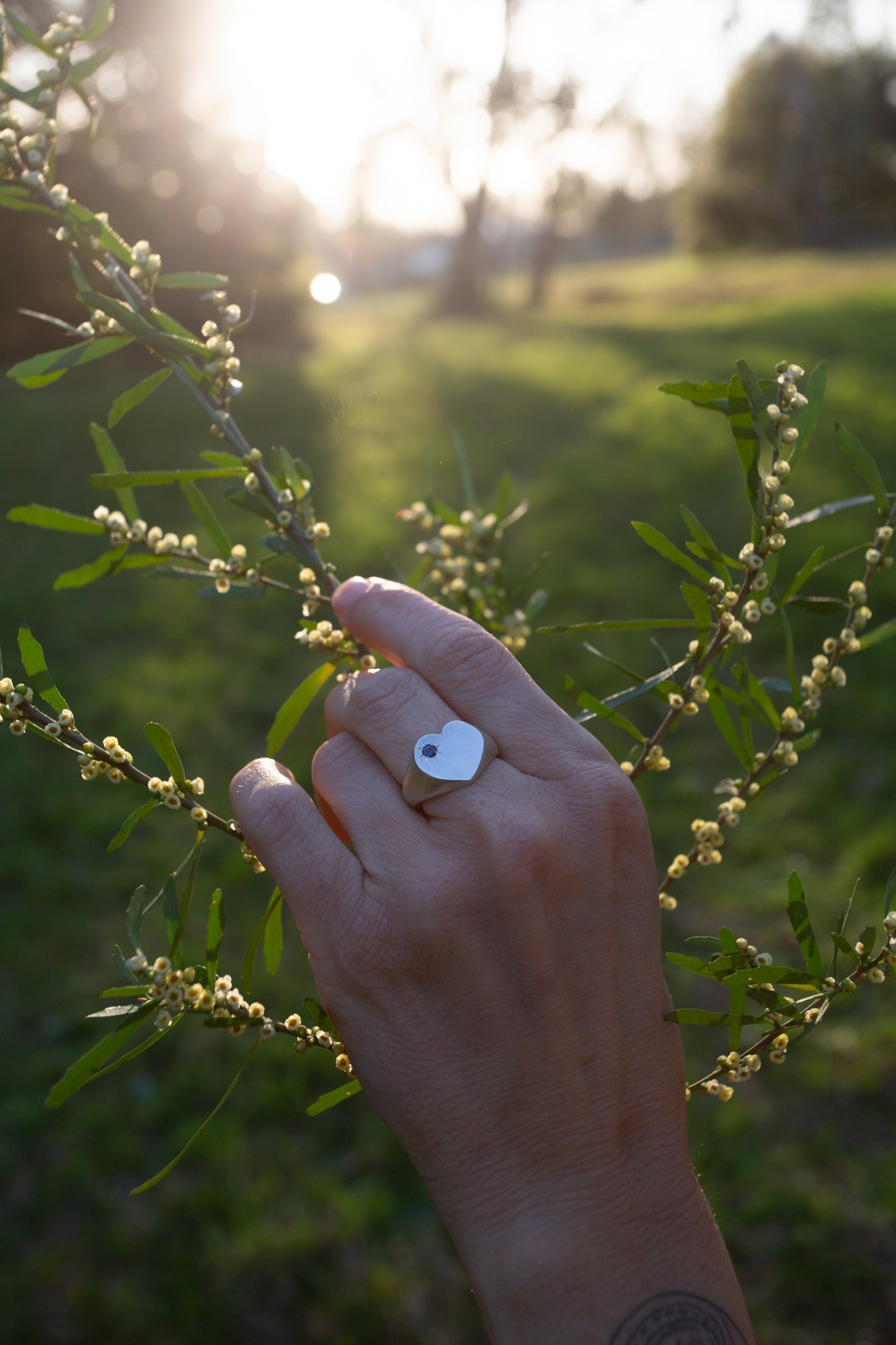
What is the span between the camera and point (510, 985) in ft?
3.48

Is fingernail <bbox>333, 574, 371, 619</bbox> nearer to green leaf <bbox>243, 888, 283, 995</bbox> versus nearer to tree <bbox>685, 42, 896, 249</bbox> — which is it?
green leaf <bbox>243, 888, 283, 995</bbox>

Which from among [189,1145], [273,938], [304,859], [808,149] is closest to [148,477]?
[304,859]

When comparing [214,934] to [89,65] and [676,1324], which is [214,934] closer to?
[676,1324]

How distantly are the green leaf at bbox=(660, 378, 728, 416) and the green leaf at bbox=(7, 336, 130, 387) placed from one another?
2.07 ft

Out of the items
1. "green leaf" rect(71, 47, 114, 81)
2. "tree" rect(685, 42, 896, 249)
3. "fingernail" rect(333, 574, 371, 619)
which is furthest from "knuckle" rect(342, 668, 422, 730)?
"tree" rect(685, 42, 896, 249)

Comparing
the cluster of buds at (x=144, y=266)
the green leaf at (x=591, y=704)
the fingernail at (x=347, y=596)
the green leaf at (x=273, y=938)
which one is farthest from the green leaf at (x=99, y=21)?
the green leaf at (x=273, y=938)

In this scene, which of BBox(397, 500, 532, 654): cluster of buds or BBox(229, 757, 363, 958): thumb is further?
BBox(397, 500, 532, 654): cluster of buds

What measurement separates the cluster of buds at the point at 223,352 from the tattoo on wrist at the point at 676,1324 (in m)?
1.14

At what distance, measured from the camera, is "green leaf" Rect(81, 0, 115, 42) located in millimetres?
1019

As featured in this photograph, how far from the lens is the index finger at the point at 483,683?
1.10 m

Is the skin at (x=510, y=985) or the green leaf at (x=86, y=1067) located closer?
the green leaf at (x=86, y=1067)

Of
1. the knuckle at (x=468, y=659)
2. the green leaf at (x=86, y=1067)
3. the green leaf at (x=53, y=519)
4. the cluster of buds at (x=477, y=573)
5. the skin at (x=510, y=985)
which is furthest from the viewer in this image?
the cluster of buds at (x=477, y=573)

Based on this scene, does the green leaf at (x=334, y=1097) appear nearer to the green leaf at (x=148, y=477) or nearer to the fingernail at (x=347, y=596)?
the fingernail at (x=347, y=596)

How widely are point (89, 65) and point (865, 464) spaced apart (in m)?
1.03
